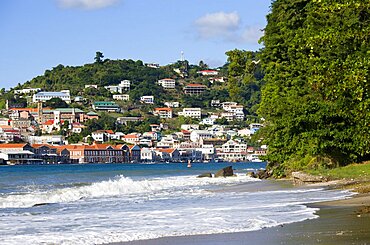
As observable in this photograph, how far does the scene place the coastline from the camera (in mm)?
13277

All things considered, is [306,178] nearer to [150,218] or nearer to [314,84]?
[314,84]

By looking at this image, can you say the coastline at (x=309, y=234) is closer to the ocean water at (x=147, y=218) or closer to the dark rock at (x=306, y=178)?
the ocean water at (x=147, y=218)

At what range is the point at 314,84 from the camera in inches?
1160

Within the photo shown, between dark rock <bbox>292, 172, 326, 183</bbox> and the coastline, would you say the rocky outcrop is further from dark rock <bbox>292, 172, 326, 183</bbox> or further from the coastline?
the coastline

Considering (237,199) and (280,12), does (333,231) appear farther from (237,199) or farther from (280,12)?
(280,12)

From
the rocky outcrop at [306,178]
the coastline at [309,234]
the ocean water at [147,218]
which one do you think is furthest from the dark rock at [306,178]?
the coastline at [309,234]

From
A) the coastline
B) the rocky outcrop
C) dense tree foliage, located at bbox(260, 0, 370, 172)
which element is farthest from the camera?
the rocky outcrop

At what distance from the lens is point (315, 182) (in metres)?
30.9

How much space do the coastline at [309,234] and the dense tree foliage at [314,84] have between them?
2676mm

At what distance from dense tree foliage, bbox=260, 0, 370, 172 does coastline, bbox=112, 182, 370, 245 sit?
268cm

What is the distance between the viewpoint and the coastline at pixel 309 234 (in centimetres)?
1328

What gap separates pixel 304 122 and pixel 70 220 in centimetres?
1737

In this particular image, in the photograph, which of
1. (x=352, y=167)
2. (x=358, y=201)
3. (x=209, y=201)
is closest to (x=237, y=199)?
(x=209, y=201)

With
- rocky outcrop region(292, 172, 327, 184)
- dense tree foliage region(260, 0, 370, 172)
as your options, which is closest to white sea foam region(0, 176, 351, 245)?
dense tree foliage region(260, 0, 370, 172)
